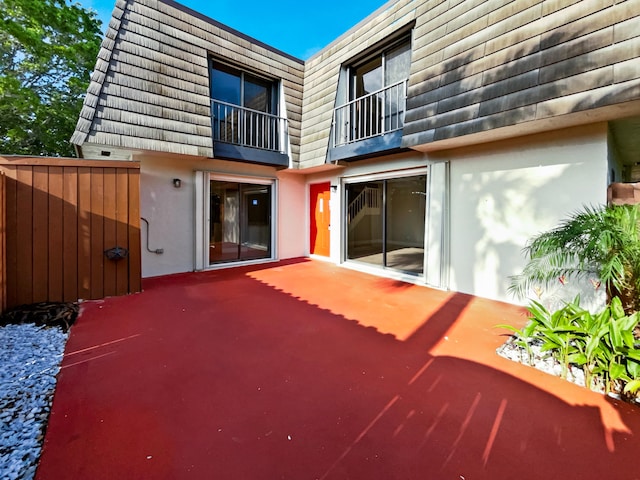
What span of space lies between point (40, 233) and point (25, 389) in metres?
2.84

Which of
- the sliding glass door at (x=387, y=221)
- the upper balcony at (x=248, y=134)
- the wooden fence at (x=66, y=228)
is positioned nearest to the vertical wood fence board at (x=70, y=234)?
the wooden fence at (x=66, y=228)

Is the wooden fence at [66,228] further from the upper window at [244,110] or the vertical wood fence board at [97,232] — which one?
the upper window at [244,110]

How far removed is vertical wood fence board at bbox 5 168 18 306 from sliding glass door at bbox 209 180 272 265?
11.2 ft

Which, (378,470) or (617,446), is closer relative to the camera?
(378,470)

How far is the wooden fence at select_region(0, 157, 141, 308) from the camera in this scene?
403 cm

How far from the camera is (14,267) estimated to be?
13.2 ft

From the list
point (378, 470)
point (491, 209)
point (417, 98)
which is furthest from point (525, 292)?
point (378, 470)

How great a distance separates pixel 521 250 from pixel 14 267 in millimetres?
7298

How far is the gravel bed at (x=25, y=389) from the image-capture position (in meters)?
1.67

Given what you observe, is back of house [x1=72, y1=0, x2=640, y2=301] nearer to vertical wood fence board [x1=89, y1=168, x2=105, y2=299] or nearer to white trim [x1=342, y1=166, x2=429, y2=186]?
white trim [x1=342, y1=166, x2=429, y2=186]

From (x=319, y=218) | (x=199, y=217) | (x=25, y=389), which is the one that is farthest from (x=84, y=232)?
(x=319, y=218)

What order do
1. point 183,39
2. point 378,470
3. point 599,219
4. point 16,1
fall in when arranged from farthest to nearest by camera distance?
point 16,1 → point 183,39 → point 599,219 → point 378,470

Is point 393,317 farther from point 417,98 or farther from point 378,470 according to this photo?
point 417,98

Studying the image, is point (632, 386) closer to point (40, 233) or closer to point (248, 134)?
point (40, 233)
